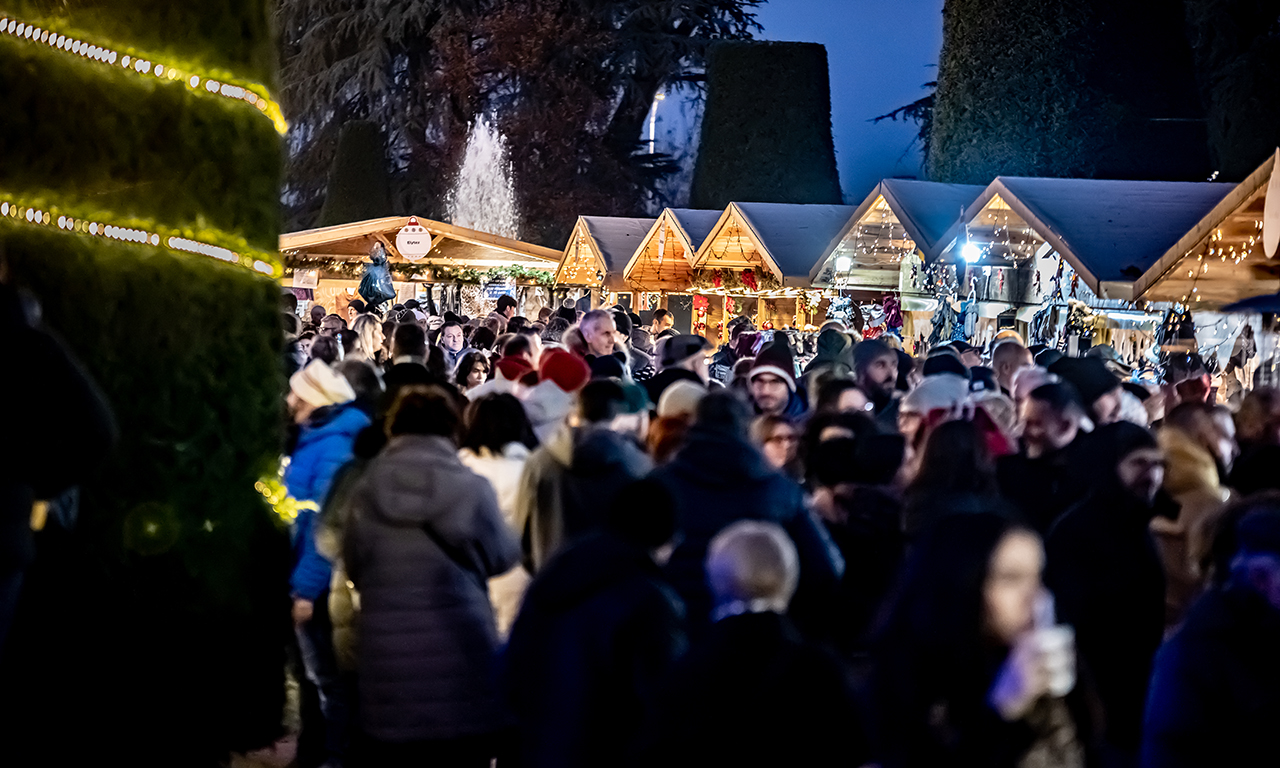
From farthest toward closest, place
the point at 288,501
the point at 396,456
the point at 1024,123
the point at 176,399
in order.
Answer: the point at 1024,123 < the point at 288,501 < the point at 176,399 < the point at 396,456

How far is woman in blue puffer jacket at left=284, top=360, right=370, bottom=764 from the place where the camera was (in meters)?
4.85

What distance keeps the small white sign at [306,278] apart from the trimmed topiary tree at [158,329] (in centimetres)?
1766

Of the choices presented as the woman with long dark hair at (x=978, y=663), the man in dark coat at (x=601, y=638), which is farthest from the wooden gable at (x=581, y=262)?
the woman with long dark hair at (x=978, y=663)

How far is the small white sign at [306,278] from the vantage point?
21.8m

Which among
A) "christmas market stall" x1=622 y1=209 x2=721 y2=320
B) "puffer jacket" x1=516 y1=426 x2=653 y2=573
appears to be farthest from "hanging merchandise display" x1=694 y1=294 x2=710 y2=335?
"puffer jacket" x1=516 y1=426 x2=653 y2=573

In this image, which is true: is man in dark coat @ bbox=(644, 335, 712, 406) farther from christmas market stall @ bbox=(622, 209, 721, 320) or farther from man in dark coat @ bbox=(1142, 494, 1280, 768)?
christmas market stall @ bbox=(622, 209, 721, 320)

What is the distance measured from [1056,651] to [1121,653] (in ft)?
5.52

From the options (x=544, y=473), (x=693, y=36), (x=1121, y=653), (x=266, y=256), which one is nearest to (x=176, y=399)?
(x=266, y=256)

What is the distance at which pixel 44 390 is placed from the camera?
298 cm

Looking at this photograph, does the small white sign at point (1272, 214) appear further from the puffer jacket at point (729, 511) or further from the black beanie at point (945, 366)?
the puffer jacket at point (729, 511)

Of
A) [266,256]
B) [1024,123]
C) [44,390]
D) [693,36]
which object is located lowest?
[44,390]

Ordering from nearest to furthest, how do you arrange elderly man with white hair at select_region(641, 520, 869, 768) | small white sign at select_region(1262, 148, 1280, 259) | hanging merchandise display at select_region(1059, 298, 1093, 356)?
1. elderly man with white hair at select_region(641, 520, 869, 768)
2. small white sign at select_region(1262, 148, 1280, 259)
3. hanging merchandise display at select_region(1059, 298, 1093, 356)

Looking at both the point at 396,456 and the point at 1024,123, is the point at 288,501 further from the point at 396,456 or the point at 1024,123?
the point at 1024,123

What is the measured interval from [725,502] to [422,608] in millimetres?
958
